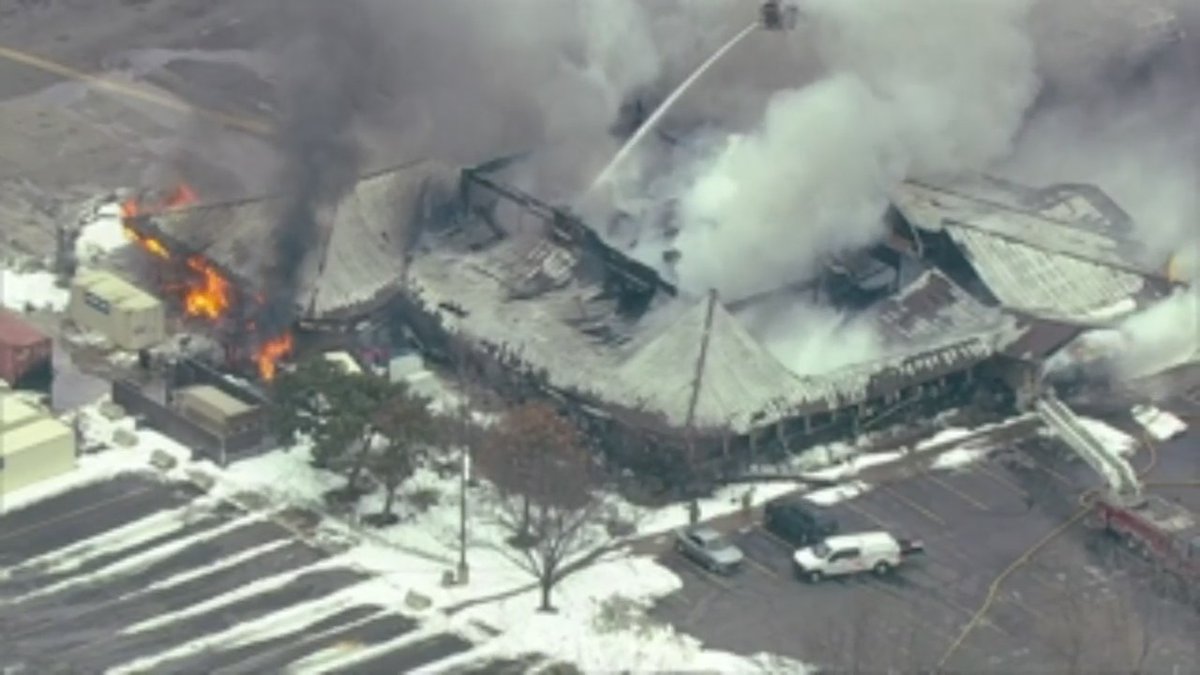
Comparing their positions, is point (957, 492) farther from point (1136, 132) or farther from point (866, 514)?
point (1136, 132)

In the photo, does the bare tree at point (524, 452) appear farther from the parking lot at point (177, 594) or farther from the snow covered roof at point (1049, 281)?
the snow covered roof at point (1049, 281)

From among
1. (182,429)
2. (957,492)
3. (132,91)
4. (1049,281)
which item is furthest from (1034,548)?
(132,91)

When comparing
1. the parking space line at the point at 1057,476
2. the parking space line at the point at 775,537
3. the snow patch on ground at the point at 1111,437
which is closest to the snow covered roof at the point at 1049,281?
the snow patch on ground at the point at 1111,437

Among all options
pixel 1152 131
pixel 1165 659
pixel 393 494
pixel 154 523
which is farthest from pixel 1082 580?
pixel 1152 131

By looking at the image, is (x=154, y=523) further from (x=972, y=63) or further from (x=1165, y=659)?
(x=972, y=63)

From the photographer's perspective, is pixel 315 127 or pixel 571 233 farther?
pixel 315 127

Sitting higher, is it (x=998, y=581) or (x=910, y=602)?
(x=998, y=581)
